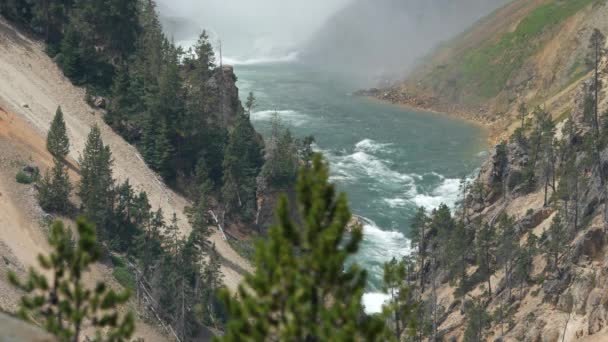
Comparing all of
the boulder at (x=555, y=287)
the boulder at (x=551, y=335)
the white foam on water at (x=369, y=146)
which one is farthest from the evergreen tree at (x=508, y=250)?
the white foam on water at (x=369, y=146)

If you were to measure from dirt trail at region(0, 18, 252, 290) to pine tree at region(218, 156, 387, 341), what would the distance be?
4239 centimetres

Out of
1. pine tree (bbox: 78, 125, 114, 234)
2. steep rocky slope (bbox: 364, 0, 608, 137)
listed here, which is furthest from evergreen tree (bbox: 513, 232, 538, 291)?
steep rocky slope (bbox: 364, 0, 608, 137)

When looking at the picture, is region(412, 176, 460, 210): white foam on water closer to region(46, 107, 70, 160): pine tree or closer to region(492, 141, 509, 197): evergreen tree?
region(492, 141, 509, 197): evergreen tree

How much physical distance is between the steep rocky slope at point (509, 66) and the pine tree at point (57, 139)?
2929 inches

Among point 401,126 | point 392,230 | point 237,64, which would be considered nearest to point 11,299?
point 392,230

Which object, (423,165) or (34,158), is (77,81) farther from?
(423,165)

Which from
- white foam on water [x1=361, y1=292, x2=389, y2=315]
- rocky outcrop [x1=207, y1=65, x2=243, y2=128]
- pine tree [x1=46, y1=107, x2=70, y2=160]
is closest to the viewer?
pine tree [x1=46, y1=107, x2=70, y2=160]

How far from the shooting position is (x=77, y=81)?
77688mm

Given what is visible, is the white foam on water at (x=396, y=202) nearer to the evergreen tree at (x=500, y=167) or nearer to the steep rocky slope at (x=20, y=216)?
the evergreen tree at (x=500, y=167)

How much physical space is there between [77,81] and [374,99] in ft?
275

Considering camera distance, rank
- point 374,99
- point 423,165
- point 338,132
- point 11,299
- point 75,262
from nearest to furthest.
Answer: point 75,262
point 11,299
point 423,165
point 338,132
point 374,99

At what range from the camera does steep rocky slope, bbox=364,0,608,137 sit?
413 feet

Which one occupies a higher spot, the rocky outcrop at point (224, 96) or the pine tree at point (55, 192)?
the rocky outcrop at point (224, 96)

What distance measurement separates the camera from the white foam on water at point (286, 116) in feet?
386
